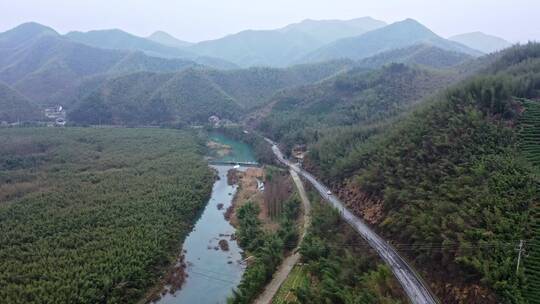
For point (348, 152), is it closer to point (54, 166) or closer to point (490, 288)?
point (490, 288)

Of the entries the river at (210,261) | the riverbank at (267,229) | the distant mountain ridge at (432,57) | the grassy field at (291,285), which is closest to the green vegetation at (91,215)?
the river at (210,261)

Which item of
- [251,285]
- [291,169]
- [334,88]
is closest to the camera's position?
[251,285]

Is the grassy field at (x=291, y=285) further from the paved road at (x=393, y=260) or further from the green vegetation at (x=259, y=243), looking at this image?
the paved road at (x=393, y=260)

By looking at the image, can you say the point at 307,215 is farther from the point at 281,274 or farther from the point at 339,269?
the point at 339,269

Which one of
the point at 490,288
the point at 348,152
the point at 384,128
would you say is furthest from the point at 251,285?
the point at 384,128

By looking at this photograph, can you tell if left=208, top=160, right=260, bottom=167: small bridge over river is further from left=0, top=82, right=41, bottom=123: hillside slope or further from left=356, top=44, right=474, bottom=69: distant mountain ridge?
left=0, top=82, right=41, bottom=123: hillside slope

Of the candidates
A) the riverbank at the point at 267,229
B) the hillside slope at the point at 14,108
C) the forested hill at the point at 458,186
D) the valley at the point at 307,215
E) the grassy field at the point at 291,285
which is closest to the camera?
the forested hill at the point at 458,186
